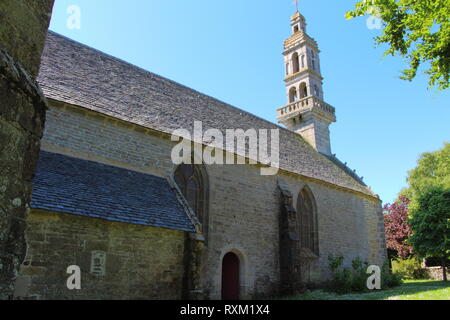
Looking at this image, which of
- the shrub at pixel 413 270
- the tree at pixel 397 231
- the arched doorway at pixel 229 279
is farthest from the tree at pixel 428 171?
the arched doorway at pixel 229 279

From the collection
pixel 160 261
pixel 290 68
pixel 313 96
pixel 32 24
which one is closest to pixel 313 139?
pixel 313 96

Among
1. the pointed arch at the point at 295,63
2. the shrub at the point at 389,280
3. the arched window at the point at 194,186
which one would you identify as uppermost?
the pointed arch at the point at 295,63

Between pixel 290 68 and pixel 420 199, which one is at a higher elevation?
pixel 290 68

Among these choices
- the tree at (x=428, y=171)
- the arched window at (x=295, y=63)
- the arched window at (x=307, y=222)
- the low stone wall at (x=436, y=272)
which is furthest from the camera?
the tree at (x=428, y=171)

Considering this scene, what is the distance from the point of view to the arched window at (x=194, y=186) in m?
12.9

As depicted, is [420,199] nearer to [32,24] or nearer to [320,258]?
[320,258]

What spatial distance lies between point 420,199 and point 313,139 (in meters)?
6.98

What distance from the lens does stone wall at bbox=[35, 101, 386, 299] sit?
10.6 m

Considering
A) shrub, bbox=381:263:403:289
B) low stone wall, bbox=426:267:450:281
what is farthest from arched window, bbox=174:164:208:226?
low stone wall, bbox=426:267:450:281

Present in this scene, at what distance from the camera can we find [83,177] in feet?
31.7

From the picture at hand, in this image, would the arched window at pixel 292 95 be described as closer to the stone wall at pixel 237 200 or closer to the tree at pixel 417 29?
the stone wall at pixel 237 200

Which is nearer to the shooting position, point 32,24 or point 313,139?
point 32,24

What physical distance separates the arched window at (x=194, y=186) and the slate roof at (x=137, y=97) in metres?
1.61

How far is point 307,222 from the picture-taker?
1697 centimetres
